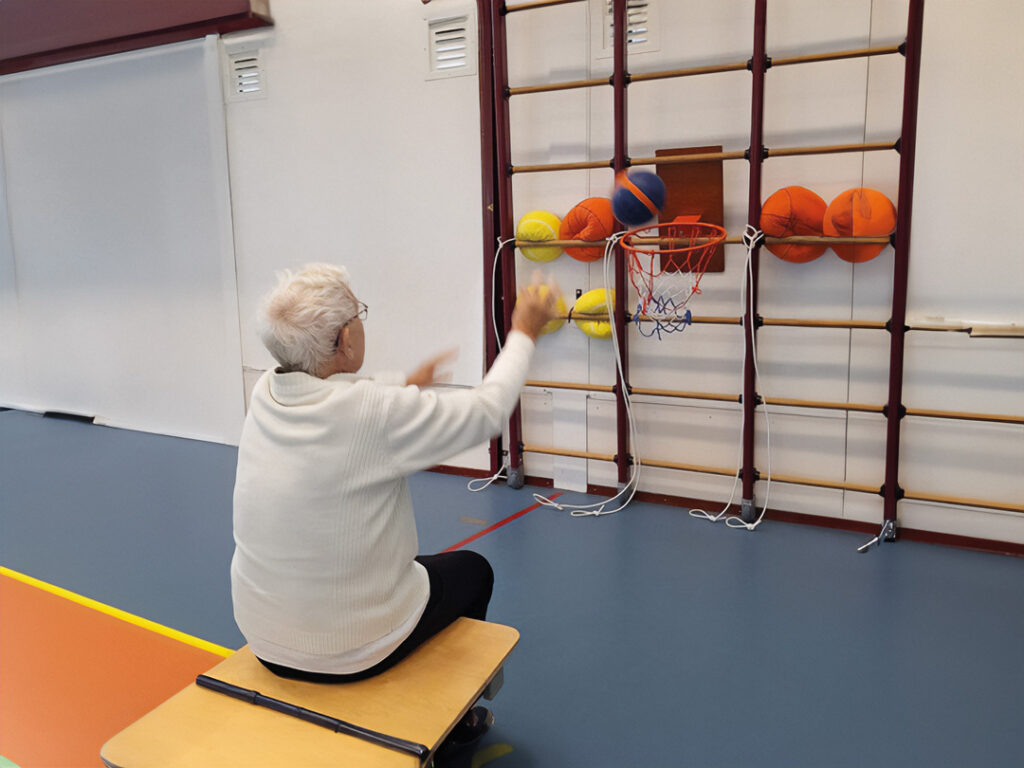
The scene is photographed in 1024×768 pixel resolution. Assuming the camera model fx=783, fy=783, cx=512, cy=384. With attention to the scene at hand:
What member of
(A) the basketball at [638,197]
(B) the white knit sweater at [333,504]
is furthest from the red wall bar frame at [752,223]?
(B) the white knit sweater at [333,504]

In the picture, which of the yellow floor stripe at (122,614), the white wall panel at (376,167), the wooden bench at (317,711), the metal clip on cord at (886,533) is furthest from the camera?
the white wall panel at (376,167)

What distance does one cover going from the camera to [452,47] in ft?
13.4

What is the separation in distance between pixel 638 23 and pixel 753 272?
49.9 inches

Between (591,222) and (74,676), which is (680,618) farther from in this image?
(74,676)

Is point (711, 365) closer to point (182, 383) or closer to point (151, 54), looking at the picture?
point (182, 383)

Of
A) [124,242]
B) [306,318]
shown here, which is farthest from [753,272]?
[124,242]

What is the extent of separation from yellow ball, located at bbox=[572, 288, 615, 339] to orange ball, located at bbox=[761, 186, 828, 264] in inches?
31.6

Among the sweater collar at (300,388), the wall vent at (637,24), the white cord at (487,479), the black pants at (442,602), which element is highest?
the wall vent at (637,24)

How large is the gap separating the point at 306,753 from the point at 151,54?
16.8 feet

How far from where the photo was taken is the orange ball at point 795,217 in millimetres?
3209

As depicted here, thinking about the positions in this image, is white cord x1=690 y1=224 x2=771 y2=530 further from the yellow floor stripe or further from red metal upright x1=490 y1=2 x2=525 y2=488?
the yellow floor stripe

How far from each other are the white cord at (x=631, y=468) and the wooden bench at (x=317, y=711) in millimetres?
2059

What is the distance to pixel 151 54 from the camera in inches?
203

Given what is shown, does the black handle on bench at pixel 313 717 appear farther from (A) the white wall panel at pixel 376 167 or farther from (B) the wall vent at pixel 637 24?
(B) the wall vent at pixel 637 24
